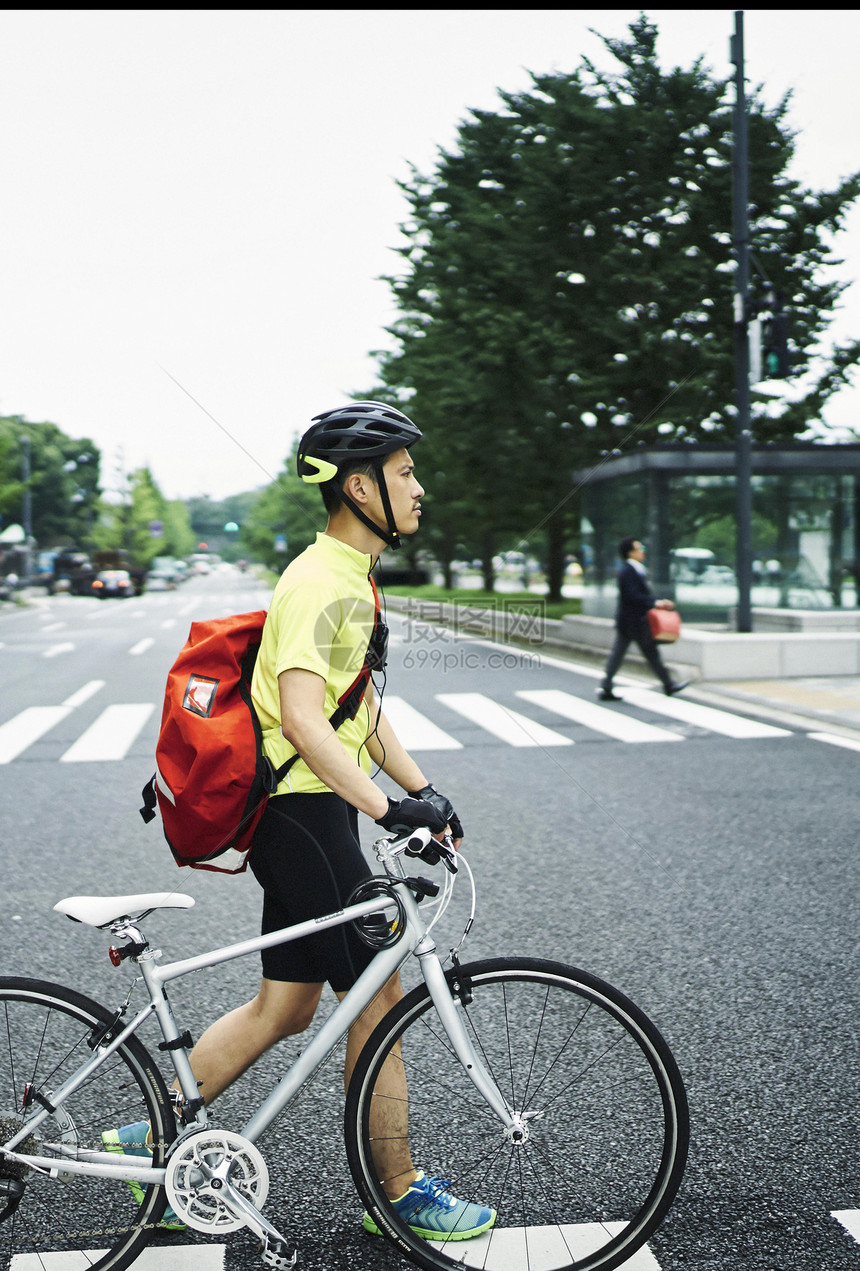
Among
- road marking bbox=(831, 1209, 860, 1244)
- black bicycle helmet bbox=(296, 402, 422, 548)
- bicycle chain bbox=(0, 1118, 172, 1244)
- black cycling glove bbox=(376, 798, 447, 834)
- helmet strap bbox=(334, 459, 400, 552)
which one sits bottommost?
road marking bbox=(831, 1209, 860, 1244)

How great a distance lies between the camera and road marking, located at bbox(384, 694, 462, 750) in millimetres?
9688

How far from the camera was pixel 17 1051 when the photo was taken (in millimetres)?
2598

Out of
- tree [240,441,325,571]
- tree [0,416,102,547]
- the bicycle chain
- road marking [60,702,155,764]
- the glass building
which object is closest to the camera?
the bicycle chain

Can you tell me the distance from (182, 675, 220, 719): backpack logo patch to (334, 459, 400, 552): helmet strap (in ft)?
1.55

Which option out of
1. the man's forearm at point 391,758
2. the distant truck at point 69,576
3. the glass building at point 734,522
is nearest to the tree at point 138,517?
the distant truck at point 69,576

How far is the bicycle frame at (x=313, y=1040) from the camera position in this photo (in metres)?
2.36

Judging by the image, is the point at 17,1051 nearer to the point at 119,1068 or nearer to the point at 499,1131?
the point at 119,1068

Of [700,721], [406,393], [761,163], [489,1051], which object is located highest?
[761,163]

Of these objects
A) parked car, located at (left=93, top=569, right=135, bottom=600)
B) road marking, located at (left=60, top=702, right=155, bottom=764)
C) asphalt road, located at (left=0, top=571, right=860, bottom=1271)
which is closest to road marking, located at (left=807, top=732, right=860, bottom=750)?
asphalt road, located at (left=0, top=571, right=860, bottom=1271)

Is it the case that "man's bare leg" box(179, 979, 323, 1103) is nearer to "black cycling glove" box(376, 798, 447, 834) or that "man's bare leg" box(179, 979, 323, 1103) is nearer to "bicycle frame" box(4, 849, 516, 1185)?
"bicycle frame" box(4, 849, 516, 1185)

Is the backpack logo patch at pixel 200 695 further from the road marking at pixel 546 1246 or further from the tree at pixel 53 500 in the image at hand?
the tree at pixel 53 500

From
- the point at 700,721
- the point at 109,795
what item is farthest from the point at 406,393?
the point at 109,795

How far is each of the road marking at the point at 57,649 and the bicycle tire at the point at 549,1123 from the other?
60.8ft

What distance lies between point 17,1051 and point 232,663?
1.05 m
